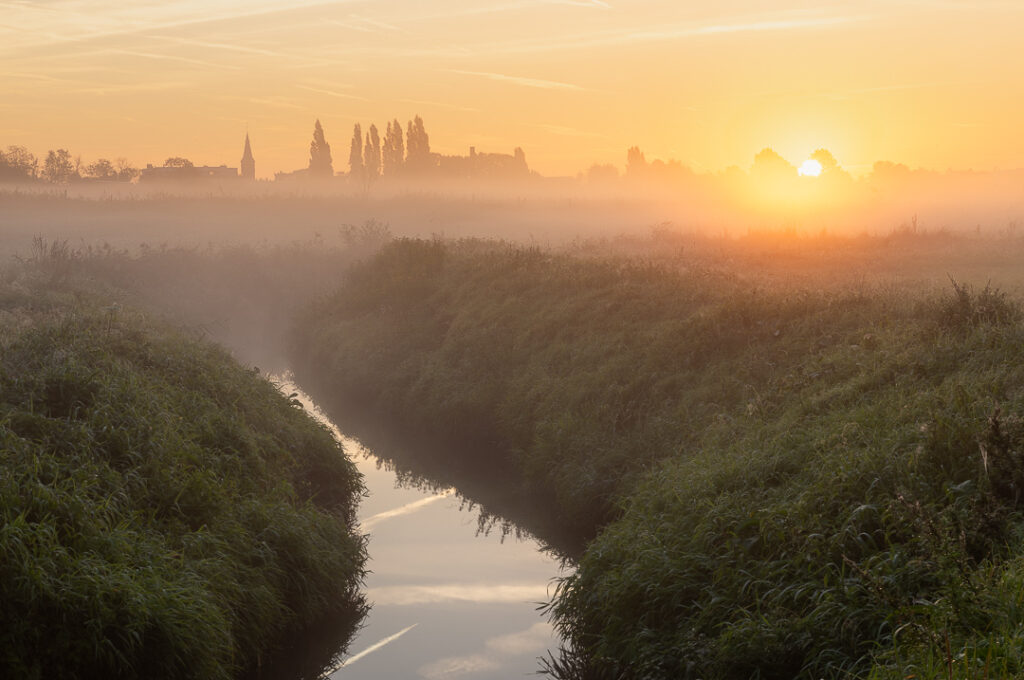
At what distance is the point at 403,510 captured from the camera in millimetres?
16672

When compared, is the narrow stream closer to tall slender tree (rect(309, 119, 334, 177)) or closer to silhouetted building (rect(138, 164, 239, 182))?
silhouetted building (rect(138, 164, 239, 182))

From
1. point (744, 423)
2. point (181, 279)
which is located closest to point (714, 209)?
point (181, 279)

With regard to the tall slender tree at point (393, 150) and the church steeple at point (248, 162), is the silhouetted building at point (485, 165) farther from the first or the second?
the church steeple at point (248, 162)

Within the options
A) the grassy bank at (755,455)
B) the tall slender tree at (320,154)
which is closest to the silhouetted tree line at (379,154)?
the tall slender tree at (320,154)

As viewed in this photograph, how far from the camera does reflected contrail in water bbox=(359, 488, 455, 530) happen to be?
15.9m

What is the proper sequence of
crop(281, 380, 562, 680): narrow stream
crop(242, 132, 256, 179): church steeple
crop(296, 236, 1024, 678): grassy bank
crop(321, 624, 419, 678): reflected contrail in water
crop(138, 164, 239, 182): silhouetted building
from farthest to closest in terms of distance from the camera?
1. crop(242, 132, 256, 179): church steeple
2. crop(138, 164, 239, 182): silhouetted building
3. crop(281, 380, 562, 680): narrow stream
4. crop(321, 624, 419, 678): reflected contrail in water
5. crop(296, 236, 1024, 678): grassy bank

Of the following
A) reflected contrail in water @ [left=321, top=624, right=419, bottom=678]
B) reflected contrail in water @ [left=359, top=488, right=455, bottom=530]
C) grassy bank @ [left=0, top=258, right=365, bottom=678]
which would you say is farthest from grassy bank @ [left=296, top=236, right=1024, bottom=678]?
grassy bank @ [left=0, top=258, right=365, bottom=678]

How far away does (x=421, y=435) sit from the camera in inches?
840

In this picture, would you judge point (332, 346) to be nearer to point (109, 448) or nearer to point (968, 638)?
point (109, 448)

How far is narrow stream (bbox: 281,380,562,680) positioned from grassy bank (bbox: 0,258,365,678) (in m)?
0.68

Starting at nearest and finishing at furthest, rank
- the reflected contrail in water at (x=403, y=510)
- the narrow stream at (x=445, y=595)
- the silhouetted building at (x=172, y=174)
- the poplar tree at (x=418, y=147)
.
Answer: the narrow stream at (x=445, y=595) < the reflected contrail in water at (x=403, y=510) < the silhouetted building at (x=172, y=174) < the poplar tree at (x=418, y=147)

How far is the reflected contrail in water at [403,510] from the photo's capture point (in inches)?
625

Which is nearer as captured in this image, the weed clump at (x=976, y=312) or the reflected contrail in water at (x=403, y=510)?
the weed clump at (x=976, y=312)

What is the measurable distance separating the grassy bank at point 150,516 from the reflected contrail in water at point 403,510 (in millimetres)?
451
